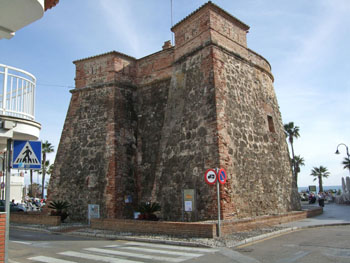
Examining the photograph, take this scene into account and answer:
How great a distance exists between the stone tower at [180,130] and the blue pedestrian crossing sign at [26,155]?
718 centimetres

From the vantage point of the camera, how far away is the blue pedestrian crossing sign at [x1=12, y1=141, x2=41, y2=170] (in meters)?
6.12

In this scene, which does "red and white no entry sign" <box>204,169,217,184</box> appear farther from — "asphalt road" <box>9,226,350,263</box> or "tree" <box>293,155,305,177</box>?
"tree" <box>293,155,305,177</box>

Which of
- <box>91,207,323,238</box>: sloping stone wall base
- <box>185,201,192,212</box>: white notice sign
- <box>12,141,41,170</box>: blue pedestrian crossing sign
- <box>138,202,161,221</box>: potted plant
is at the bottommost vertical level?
<box>91,207,323,238</box>: sloping stone wall base

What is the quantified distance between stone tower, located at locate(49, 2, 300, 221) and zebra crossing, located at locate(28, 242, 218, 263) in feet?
10.9

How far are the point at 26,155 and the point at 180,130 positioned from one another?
8.47m

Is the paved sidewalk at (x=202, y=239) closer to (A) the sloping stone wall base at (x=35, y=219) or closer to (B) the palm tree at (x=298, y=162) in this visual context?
(A) the sloping stone wall base at (x=35, y=219)

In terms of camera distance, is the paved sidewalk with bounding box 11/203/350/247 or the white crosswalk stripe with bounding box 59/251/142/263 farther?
the paved sidewalk with bounding box 11/203/350/247

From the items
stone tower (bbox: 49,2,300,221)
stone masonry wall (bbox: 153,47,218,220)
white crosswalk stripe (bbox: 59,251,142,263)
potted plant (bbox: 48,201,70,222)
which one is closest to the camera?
white crosswalk stripe (bbox: 59,251,142,263)

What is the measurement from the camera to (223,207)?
11445 mm

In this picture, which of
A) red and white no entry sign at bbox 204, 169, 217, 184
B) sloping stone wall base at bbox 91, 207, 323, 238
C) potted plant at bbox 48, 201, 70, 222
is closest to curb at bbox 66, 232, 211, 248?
sloping stone wall base at bbox 91, 207, 323, 238

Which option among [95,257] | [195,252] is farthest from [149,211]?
[95,257]

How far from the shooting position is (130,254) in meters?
8.20

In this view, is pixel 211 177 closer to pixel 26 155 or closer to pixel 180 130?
pixel 180 130

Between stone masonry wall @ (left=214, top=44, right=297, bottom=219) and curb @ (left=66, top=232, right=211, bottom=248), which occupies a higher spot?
stone masonry wall @ (left=214, top=44, right=297, bottom=219)
